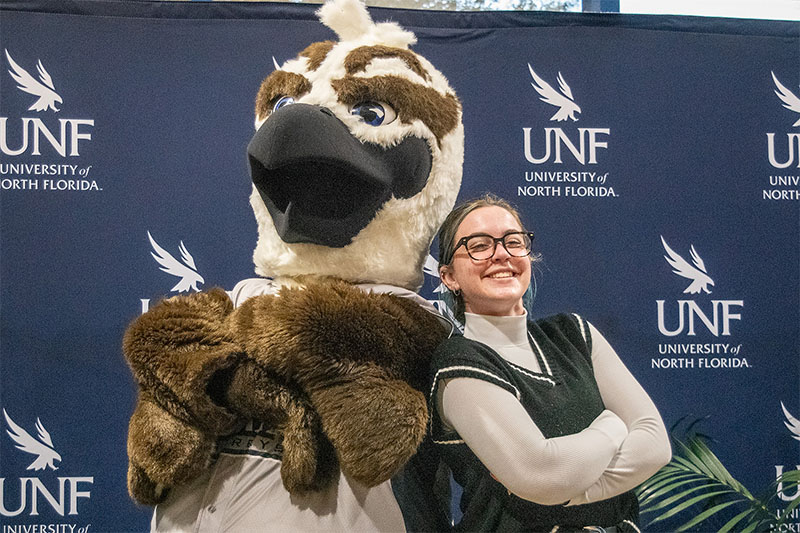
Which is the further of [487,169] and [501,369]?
[487,169]

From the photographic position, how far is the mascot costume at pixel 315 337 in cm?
111

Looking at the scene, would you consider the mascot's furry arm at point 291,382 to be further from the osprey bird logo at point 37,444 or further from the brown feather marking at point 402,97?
the osprey bird logo at point 37,444

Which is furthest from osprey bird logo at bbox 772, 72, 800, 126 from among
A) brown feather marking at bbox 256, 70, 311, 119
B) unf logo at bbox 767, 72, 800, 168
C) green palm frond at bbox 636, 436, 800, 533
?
brown feather marking at bbox 256, 70, 311, 119

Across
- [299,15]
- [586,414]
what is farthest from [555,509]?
[299,15]

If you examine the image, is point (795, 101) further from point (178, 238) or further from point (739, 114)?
point (178, 238)

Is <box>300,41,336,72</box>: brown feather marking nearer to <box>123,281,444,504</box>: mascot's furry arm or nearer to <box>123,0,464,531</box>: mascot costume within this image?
<box>123,0,464,531</box>: mascot costume

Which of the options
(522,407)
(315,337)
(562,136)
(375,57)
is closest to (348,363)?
(315,337)

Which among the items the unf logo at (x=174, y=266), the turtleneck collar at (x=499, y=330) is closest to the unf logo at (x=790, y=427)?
the turtleneck collar at (x=499, y=330)

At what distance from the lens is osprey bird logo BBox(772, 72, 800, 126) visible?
7.55 ft

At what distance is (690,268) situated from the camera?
2.26 meters

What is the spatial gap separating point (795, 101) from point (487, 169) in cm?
91

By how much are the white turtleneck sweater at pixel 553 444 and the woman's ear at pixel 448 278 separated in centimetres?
14

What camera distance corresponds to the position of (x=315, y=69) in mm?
1333

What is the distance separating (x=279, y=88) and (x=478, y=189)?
985 millimetres
